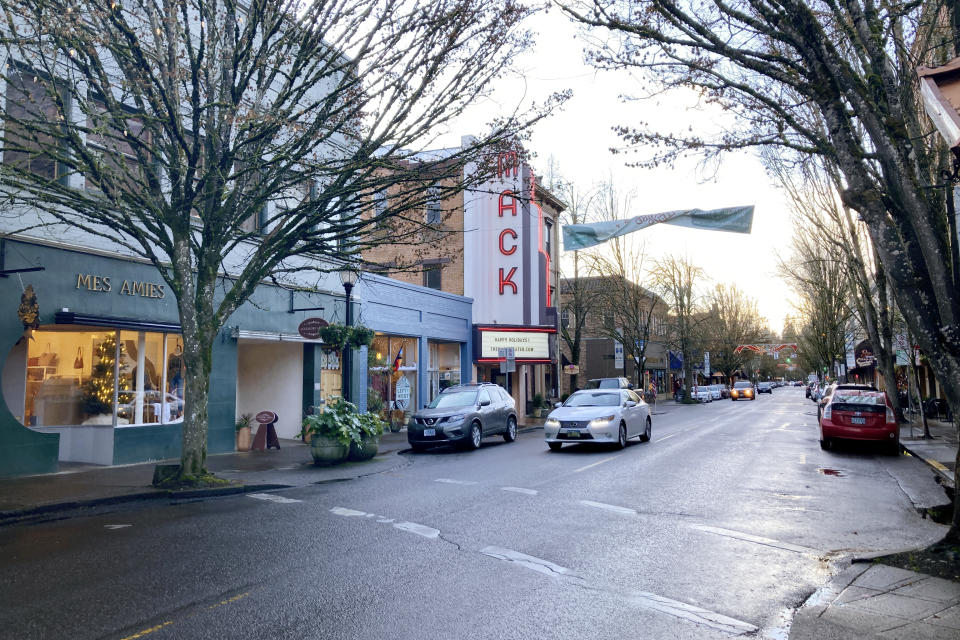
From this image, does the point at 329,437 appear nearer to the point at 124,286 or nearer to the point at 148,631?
the point at 124,286

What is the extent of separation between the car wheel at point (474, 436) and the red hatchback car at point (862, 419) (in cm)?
886

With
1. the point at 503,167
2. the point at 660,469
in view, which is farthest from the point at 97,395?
the point at 660,469

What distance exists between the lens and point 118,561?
6.45 meters

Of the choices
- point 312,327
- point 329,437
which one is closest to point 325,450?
point 329,437

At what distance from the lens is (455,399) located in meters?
18.5

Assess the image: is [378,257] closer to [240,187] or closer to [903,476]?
[240,187]

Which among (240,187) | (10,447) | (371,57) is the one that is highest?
(371,57)

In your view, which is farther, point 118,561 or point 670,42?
point 670,42

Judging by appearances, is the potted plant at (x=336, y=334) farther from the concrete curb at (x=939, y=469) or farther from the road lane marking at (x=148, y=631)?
the concrete curb at (x=939, y=469)

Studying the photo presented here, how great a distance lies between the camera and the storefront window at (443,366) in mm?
26969

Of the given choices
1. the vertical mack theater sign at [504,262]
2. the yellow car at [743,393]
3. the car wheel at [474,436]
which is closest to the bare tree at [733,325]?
the yellow car at [743,393]

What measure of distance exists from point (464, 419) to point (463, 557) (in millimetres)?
10603

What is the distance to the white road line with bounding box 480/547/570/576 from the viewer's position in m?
6.09

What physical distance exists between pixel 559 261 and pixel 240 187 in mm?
30749
